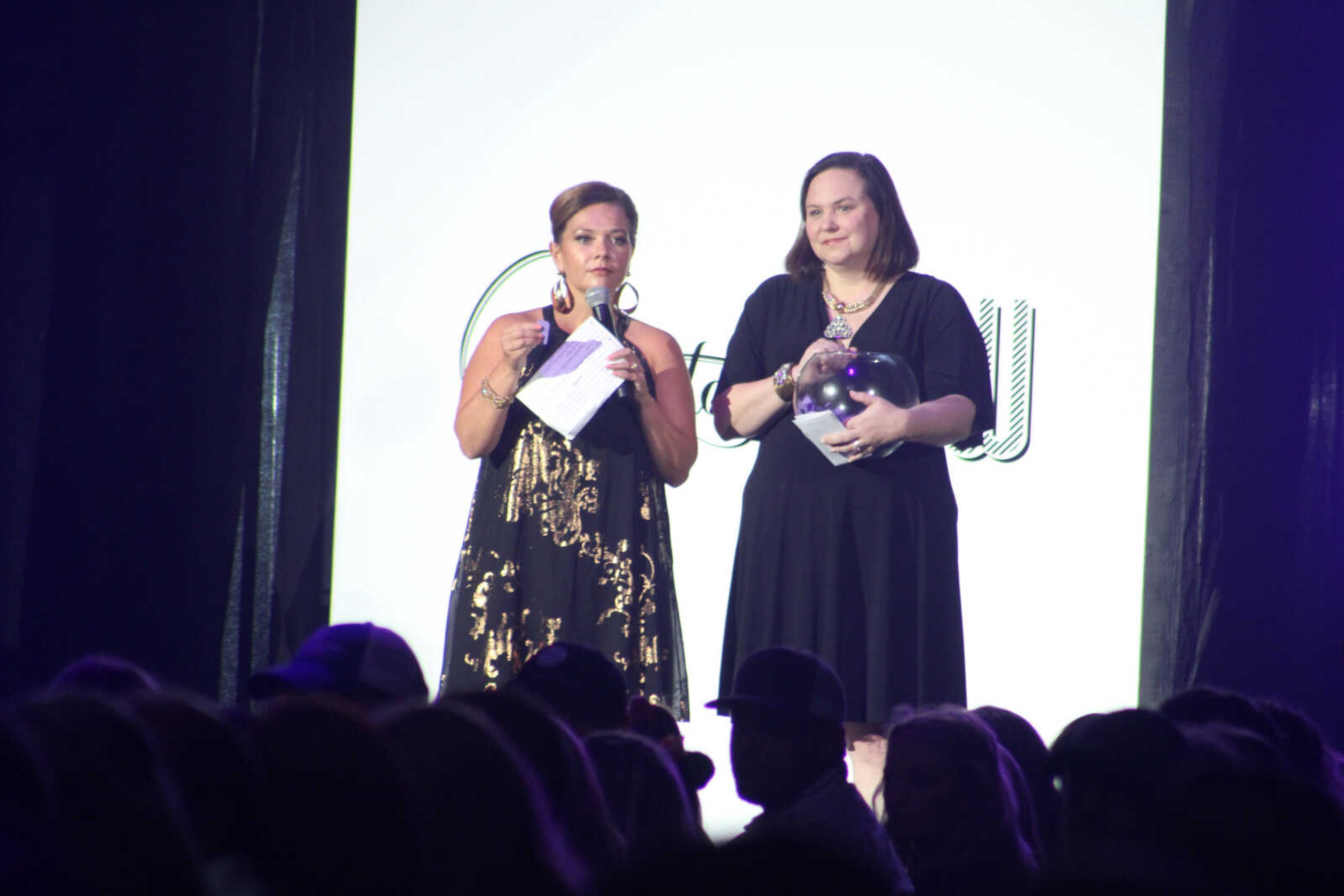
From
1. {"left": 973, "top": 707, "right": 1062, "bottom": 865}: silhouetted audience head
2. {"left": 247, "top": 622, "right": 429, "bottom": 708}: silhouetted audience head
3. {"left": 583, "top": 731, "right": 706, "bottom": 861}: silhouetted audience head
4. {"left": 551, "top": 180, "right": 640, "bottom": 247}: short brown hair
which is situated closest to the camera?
{"left": 583, "top": 731, "right": 706, "bottom": 861}: silhouetted audience head

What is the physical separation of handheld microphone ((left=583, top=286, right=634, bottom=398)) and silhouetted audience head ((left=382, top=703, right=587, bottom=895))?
206cm

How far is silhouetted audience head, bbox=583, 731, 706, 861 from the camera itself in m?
1.50

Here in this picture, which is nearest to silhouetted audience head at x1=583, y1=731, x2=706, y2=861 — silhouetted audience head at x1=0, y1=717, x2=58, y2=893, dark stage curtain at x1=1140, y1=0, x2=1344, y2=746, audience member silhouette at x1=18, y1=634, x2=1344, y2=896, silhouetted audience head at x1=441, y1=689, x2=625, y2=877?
audience member silhouette at x1=18, y1=634, x2=1344, y2=896

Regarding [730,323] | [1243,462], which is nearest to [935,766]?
[730,323]

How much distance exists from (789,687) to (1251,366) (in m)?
2.28

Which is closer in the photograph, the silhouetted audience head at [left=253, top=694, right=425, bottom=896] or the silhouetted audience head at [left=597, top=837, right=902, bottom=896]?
the silhouetted audience head at [left=597, top=837, right=902, bottom=896]

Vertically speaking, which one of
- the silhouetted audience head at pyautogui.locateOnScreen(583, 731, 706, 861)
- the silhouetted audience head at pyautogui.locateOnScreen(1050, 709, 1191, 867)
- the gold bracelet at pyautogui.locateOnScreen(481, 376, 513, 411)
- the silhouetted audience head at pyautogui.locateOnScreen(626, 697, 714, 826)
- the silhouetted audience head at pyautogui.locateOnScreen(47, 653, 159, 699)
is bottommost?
the silhouetted audience head at pyautogui.locateOnScreen(626, 697, 714, 826)

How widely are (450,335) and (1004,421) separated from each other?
1.51m

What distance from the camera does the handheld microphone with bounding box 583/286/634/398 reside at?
3.06 metres

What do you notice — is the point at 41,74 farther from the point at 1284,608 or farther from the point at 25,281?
the point at 1284,608

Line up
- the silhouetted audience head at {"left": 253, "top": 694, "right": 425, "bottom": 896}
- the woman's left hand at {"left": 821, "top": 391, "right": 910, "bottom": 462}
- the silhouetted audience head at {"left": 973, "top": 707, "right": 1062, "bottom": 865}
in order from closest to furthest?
the silhouetted audience head at {"left": 253, "top": 694, "right": 425, "bottom": 896}
the silhouetted audience head at {"left": 973, "top": 707, "right": 1062, "bottom": 865}
the woman's left hand at {"left": 821, "top": 391, "right": 910, "bottom": 462}

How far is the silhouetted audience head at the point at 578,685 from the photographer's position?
188 cm

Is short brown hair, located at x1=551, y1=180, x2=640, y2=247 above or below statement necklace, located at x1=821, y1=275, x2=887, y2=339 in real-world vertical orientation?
above

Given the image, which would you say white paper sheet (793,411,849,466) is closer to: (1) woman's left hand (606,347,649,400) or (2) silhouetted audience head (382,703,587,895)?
(1) woman's left hand (606,347,649,400)
